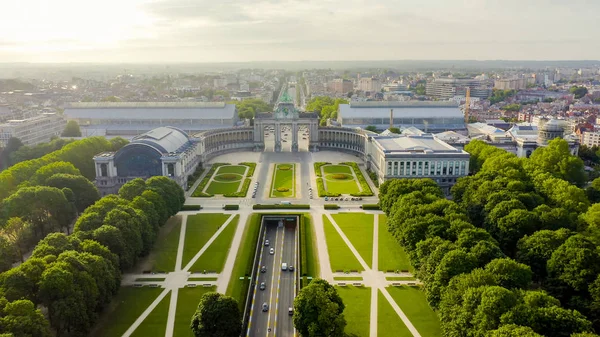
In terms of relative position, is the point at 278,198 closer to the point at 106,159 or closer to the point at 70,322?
the point at 106,159

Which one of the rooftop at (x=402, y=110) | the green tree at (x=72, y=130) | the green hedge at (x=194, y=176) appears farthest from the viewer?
the rooftop at (x=402, y=110)

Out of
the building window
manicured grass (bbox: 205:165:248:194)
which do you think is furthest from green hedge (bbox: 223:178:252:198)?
the building window

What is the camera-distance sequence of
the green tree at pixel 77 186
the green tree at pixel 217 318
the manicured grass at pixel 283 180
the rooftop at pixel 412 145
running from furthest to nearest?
the rooftop at pixel 412 145, the manicured grass at pixel 283 180, the green tree at pixel 77 186, the green tree at pixel 217 318

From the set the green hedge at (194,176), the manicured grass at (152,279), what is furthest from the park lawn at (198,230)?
the green hedge at (194,176)

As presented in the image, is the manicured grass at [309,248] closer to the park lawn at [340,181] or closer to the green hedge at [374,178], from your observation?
the park lawn at [340,181]

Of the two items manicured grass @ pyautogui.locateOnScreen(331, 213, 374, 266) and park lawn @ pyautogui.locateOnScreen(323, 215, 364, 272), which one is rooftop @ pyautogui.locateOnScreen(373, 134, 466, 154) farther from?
park lawn @ pyautogui.locateOnScreen(323, 215, 364, 272)

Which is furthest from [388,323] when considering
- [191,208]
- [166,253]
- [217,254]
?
[191,208]

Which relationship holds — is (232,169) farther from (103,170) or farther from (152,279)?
(152,279)
